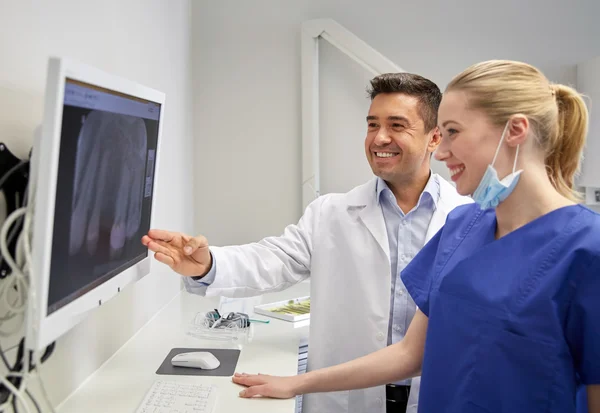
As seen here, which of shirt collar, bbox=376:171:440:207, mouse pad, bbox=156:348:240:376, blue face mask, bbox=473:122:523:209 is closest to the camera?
blue face mask, bbox=473:122:523:209

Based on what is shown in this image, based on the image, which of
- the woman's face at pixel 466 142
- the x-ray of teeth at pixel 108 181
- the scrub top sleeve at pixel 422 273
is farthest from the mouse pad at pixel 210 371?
the woman's face at pixel 466 142

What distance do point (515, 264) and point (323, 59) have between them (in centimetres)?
215

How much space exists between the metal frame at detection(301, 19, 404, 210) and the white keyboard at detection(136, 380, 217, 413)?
1620mm

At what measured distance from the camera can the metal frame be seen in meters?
2.87

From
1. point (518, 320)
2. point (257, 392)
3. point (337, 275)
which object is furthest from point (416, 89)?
point (257, 392)

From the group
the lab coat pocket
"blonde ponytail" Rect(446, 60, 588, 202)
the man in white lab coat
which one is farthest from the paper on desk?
"blonde ponytail" Rect(446, 60, 588, 202)

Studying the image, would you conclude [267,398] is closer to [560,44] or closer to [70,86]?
[70,86]

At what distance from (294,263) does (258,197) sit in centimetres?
127

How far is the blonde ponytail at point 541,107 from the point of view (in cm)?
109

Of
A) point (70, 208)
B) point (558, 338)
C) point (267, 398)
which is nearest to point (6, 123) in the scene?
point (70, 208)

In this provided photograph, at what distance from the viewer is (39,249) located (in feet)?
2.61

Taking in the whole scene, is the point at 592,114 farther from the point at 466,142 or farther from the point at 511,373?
the point at 511,373

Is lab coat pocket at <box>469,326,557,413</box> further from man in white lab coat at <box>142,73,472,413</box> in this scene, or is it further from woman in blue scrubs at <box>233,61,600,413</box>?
man in white lab coat at <box>142,73,472,413</box>

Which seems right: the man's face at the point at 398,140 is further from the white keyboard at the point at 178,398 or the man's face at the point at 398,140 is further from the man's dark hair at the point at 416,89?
the white keyboard at the point at 178,398
